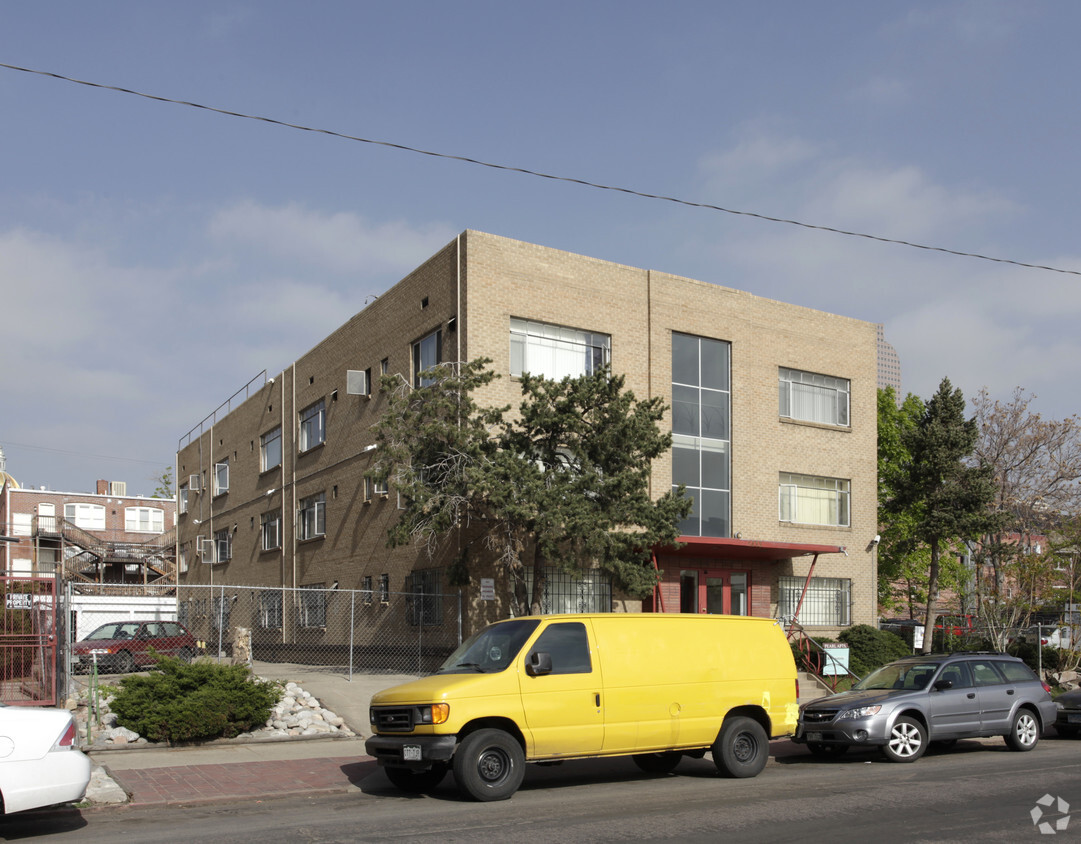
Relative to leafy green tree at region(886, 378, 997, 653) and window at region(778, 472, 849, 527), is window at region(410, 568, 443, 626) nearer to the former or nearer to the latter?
window at region(778, 472, 849, 527)

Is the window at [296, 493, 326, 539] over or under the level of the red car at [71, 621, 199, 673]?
over

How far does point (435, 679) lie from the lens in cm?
1146

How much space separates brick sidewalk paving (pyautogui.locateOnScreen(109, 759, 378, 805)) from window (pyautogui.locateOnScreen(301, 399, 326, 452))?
57.6ft

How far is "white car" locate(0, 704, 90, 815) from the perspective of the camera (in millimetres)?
8586

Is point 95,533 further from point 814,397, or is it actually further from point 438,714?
point 438,714

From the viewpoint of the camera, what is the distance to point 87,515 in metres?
67.4

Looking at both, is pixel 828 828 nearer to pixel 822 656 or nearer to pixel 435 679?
pixel 435 679

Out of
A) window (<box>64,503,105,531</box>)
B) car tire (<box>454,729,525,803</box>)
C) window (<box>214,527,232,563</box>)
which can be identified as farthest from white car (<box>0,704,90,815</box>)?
window (<box>64,503,105,531</box>)

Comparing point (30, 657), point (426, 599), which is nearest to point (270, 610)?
point (426, 599)

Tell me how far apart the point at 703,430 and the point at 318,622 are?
1190 centimetres

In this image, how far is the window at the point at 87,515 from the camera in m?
66.6

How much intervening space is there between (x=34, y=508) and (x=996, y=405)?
55690 mm

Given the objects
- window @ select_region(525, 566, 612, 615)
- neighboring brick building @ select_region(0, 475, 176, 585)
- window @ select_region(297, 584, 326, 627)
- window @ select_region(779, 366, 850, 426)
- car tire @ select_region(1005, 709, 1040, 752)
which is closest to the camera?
car tire @ select_region(1005, 709, 1040, 752)

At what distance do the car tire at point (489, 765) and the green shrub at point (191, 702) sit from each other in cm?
520
